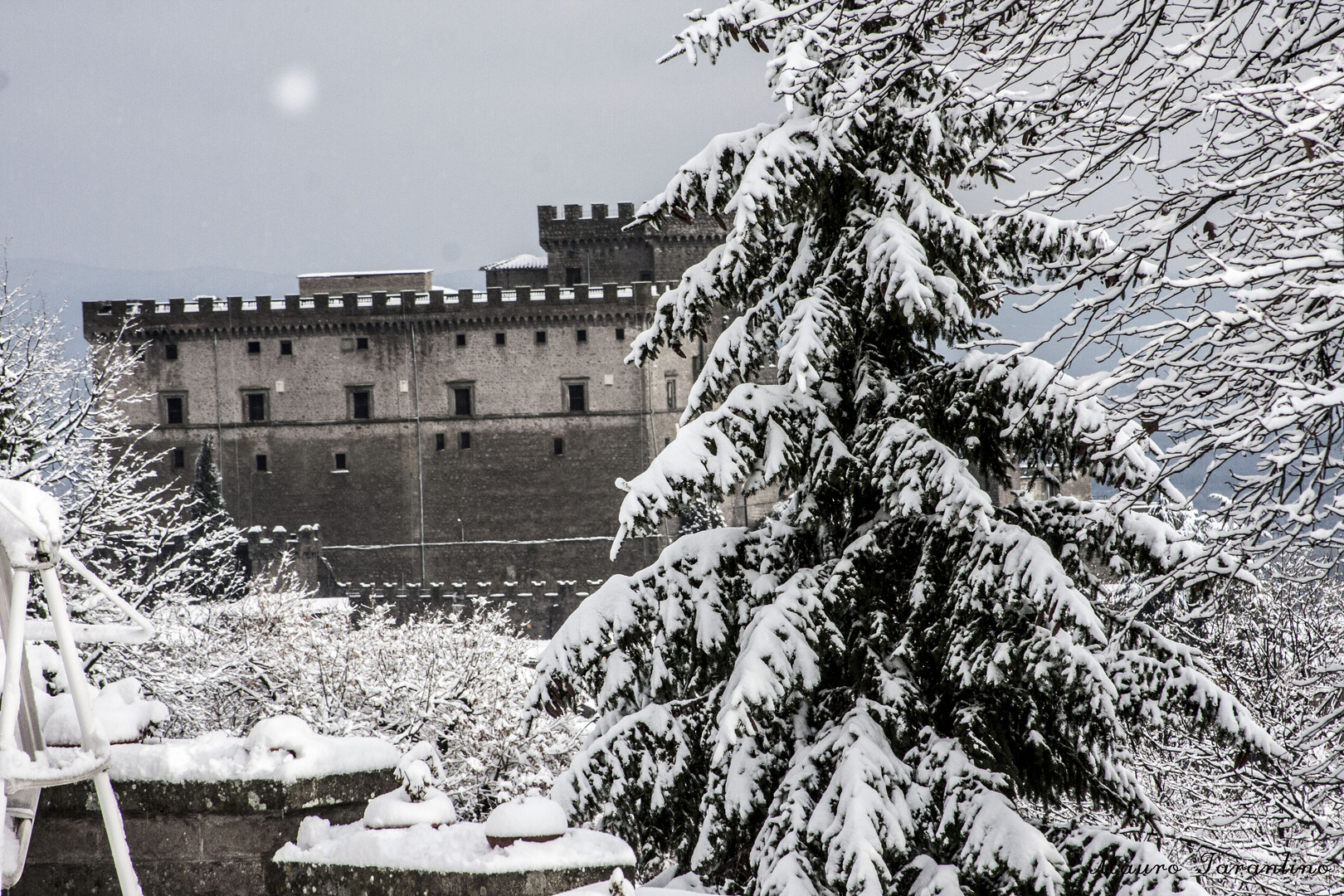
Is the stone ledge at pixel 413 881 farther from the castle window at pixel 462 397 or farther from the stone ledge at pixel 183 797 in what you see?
the castle window at pixel 462 397

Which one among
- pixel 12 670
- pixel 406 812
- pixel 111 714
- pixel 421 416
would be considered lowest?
pixel 406 812

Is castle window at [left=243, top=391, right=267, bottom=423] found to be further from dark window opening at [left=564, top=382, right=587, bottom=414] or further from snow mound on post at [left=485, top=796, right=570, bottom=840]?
snow mound on post at [left=485, top=796, right=570, bottom=840]

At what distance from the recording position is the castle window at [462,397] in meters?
47.7

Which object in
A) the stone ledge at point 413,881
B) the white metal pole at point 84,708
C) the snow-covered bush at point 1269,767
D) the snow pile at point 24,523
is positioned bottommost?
the snow-covered bush at point 1269,767

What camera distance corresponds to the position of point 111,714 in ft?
13.6

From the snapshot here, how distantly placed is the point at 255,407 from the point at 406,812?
152 feet

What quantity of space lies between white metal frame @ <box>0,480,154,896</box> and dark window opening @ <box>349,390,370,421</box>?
1820 inches

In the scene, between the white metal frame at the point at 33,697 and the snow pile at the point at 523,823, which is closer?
the white metal frame at the point at 33,697

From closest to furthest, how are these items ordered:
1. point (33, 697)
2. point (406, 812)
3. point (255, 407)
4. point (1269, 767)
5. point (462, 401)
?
1. point (33, 697)
2. point (406, 812)
3. point (1269, 767)
4. point (255, 407)
5. point (462, 401)

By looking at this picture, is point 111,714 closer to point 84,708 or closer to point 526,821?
point 526,821

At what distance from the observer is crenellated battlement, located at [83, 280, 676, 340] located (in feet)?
153

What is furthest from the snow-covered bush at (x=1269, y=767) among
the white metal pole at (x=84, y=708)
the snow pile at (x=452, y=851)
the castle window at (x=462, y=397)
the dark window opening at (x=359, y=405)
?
the dark window opening at (x=359, y=405)

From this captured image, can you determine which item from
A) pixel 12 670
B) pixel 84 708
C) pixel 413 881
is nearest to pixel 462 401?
pixel 413 881

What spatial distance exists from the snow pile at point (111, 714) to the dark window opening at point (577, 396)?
43.2 metres
